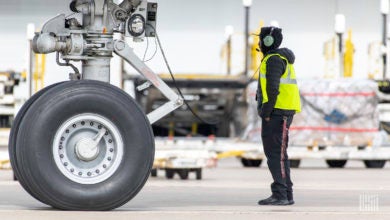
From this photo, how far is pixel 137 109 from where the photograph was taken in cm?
1003

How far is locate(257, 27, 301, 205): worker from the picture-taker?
11070 mm

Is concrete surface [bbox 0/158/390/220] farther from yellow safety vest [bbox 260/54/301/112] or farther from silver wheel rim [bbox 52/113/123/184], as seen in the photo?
yellow safety vest [bbox 260/54/301/112]

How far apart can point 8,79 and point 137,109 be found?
14.9 metres

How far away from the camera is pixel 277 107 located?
11.1m

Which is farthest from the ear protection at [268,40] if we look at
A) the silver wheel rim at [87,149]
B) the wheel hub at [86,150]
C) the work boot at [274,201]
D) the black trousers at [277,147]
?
the wheel hub at [86,150]

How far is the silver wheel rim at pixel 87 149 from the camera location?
9.89 meters

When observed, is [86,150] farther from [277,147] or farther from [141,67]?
[277,147]

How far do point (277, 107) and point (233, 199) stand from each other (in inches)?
49.5

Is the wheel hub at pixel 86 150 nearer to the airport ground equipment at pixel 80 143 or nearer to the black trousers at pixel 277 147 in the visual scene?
the airport ground equipment at pixel 80 143

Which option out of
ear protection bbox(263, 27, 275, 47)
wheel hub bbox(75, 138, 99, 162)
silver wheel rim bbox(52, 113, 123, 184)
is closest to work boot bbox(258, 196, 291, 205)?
ear protection bbox(263, 27, 275, 47)

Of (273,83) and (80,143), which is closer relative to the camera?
(80,143)

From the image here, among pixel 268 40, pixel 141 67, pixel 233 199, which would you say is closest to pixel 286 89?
pixel 268 40

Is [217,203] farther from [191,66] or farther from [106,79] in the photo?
[191,66]

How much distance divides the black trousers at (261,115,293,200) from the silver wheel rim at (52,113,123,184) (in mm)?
1667
